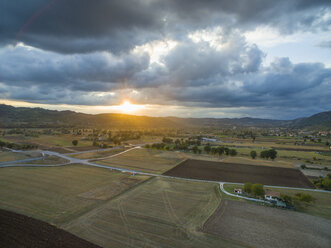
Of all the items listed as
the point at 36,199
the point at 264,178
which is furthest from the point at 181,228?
the point at 264,178

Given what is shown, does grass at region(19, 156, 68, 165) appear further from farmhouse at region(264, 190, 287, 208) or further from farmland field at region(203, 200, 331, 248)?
farmhouse at region(264, 190, 287, 208)

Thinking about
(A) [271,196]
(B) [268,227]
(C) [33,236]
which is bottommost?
A: (C) [33,236]

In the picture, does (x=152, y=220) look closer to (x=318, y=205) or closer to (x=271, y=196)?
(x=271, y=196)

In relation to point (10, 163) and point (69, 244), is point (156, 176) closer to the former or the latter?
point (69, 244)

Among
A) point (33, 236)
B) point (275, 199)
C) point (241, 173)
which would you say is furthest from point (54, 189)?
point (241, 173)

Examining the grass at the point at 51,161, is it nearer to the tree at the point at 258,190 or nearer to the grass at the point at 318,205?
the grass at the point at 318,205

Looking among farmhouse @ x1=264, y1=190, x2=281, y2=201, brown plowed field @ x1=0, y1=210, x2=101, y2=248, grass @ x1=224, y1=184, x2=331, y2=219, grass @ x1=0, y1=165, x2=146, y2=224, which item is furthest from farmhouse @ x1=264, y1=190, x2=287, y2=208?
brown plowed field @ x1=0, y1=210, x2=101, y2=248

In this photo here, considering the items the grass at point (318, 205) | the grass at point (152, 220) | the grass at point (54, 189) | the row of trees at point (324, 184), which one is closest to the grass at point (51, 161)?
the grass at point (54, 189)
